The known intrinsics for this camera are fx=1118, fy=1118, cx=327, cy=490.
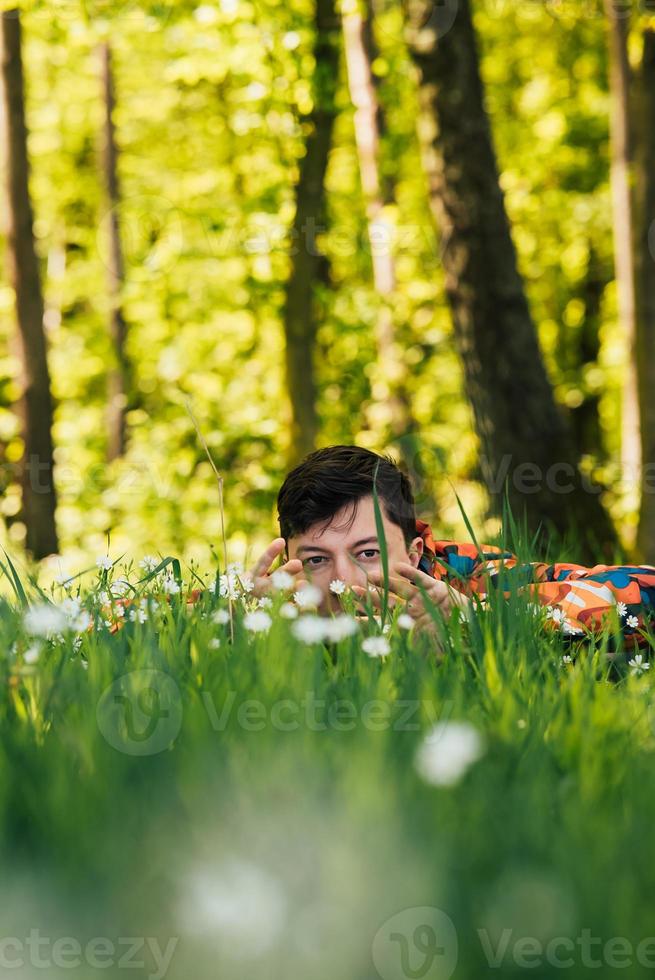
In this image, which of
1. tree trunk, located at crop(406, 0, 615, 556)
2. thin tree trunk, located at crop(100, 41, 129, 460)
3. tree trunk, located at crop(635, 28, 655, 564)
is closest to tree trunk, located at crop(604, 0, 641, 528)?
tree trunk, located at crop(635, 28, 655, 564)

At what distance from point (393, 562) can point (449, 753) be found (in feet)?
4.36

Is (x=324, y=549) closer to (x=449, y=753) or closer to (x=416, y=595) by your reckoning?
(x=416, y=595)

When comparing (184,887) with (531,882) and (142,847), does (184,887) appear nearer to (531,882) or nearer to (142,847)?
(142,847)

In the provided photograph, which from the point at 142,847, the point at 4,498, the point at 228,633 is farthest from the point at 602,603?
the point at 4,498

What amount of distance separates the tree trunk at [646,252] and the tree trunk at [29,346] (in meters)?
5.95

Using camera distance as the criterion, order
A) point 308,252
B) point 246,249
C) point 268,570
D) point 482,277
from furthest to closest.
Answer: point 246,249 → point 308,252 → point 482,277 → point 268,570

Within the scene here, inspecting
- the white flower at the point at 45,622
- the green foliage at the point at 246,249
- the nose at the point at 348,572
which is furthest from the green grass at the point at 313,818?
the green foliage at the point at 246,249

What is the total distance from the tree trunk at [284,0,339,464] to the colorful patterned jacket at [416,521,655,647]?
20.4 ft

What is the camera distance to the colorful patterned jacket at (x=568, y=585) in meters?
2.41

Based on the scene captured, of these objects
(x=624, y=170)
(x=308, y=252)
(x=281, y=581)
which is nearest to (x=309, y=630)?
(x=281, y=581)

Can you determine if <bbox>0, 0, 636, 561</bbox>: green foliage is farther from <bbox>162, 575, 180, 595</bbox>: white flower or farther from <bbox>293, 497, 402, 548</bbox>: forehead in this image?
<bbox>162, 575, 180, 595</bbox>: white flower

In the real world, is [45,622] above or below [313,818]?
above

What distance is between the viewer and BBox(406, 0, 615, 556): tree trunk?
20.0 ft

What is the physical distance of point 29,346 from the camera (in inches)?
438
